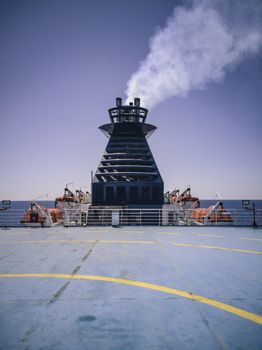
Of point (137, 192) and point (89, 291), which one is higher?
point (137, 192)

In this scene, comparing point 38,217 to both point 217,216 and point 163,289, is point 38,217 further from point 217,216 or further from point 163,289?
point 163,289

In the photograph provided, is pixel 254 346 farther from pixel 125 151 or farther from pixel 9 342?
pixel 125 151

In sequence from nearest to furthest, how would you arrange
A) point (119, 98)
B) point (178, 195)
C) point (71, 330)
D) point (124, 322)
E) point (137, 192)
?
point (71, 330) → point (124, 322) → point (137, 192) → point (119, 98) → point (178, 195)

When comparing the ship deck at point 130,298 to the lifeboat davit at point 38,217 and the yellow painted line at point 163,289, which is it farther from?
the lifeboat davit at point 38,217

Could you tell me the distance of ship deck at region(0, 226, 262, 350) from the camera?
306 cm

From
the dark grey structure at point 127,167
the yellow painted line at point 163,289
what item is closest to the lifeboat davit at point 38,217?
the dark grey structure at point 127,167

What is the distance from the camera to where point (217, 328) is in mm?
3291

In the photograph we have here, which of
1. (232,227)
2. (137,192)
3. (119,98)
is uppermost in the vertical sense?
(119,98)

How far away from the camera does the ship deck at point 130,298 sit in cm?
306

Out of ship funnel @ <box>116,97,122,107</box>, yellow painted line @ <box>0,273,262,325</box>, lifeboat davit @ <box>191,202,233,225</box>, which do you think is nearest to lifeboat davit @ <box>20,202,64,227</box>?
yellow painted line @ <box>0,273,262,325</box>

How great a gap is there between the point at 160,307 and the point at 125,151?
93.5ft

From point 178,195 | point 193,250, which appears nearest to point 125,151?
point 178,195

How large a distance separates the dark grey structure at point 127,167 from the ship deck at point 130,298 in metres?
18.9

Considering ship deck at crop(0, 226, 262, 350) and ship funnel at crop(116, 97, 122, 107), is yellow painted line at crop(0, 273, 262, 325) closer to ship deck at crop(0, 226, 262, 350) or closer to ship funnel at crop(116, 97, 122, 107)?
ship deck at crop(0, 226, 262, 350)
